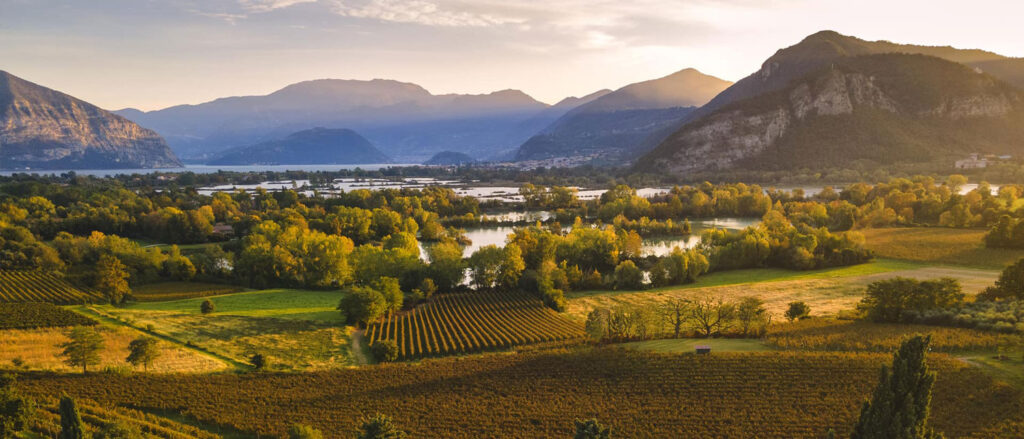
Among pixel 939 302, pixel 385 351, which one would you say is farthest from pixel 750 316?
pixel 385 351

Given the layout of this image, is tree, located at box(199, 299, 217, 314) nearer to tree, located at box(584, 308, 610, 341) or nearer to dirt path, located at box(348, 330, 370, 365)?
dirt path, located at box(348, 330, 370, 365)

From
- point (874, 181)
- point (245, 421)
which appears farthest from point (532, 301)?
point (874, 181)

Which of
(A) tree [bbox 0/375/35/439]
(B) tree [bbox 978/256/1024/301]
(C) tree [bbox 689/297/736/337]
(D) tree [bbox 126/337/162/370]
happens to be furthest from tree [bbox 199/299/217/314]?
(B) tree [bbox 978/256/1024/301]

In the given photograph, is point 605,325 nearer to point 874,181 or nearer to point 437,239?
point 437,239

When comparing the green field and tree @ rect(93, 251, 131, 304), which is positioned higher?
tree @ rect(93, 251, 131, 304)

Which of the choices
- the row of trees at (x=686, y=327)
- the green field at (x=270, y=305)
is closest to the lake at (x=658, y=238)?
the green field at (x=270, y=305)

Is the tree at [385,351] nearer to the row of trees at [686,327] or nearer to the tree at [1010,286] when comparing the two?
the row of trees at [686,327]
